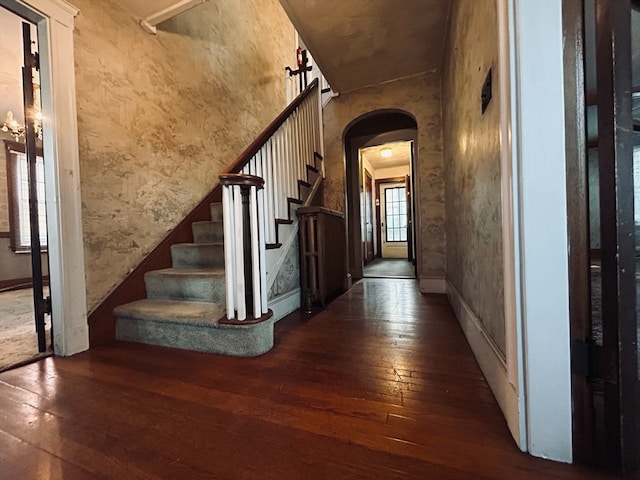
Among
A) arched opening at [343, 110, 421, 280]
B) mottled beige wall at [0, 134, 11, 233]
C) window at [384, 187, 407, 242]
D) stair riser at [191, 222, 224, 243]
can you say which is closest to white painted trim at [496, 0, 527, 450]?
stair riser at [191, 222, 224, 243]

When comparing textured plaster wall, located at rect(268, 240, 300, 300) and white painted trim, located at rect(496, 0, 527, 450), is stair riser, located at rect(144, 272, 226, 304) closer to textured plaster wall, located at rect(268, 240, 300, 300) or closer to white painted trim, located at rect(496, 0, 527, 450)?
textured plaster wall, located at rect(268, 240, 300, 300)

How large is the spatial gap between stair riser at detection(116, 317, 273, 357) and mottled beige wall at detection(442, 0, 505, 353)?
113 centimetres

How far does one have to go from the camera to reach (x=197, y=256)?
2172 millimetres

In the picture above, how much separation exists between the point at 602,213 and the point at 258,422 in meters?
1.21

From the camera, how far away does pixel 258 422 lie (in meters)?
0.94

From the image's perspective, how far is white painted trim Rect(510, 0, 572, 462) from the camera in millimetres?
751

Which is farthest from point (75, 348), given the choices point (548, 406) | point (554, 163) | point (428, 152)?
point (428, 152)

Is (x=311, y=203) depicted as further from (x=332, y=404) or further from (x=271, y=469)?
(x=271, y=469)

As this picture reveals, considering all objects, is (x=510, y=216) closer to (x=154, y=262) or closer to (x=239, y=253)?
(x=239, y=253)

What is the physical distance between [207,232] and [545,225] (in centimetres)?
228

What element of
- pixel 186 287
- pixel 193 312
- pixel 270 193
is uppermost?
pixel 270 193

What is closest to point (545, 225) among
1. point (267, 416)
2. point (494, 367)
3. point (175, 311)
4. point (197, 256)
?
point (494, 367)

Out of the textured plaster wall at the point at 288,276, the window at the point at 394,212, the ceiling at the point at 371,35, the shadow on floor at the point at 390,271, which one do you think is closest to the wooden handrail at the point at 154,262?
the ceiling at the point at 371,35

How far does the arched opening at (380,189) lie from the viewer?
410 cm
